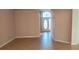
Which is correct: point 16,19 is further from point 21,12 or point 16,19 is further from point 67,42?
point 67,42

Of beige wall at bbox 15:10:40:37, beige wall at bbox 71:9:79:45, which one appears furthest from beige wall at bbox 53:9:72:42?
beige wall at bbox 15:10:40:37

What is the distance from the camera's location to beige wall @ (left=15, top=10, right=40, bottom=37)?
17.1 ft

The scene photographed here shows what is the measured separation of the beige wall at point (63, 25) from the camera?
414 centimetres

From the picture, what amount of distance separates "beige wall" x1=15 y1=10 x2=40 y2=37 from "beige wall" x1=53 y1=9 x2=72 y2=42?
39.6 inches

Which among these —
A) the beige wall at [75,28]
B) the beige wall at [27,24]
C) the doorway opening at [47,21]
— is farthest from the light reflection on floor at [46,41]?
the beige wall at [75,28]

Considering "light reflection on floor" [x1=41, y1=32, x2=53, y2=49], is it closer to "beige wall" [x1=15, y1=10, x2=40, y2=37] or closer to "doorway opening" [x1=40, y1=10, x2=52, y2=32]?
"doorway opening" [x1=40, y1=10, x2=52, y2=32]

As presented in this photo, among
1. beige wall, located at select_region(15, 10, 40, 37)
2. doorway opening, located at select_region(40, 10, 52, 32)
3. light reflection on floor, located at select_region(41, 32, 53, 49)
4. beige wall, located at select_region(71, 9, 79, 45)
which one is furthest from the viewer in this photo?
beige wall, located at select_region(15, 10, 40, 37)

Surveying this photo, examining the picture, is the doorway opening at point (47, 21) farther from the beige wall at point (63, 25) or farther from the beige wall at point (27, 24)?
the beige wall at point (27, 24)

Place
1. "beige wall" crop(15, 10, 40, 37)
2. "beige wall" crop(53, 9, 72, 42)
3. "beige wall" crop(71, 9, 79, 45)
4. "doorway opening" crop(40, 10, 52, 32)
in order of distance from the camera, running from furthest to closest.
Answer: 1. "beige wall" crop(15, 10, 40, 37)
2. "doorway opening" crop(40, 10, 52, 32)
3. "beige wall" crop(53, 9, 72, 42)
4. "beige wall" crop(71, 9, 79, 45)

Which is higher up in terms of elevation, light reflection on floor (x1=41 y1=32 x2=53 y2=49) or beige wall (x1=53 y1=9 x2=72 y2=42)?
beige wall (x1=53 y1=9 x2=72 y2=42)

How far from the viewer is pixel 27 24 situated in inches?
210

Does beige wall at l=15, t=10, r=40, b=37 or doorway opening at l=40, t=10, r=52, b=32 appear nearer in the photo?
doorway opening at l=40, t=10, r=52, b=32
